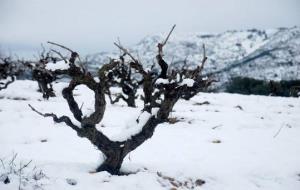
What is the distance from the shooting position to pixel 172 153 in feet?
34.9

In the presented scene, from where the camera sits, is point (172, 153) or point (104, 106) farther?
point (172, 153)

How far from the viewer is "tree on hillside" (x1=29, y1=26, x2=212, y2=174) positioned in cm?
724

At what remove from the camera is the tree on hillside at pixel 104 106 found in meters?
7.24

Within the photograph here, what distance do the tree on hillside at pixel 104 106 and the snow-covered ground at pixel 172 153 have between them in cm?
34

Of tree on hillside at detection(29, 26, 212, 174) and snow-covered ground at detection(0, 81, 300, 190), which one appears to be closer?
tree on hillside at detection(29, 26, 212, 174)

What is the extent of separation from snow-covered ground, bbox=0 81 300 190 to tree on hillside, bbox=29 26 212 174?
34 cm

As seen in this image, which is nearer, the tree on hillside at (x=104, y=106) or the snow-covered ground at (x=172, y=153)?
the tree on hillside at (x=104, y=106)

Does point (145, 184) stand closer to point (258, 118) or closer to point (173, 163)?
point (173, 163)

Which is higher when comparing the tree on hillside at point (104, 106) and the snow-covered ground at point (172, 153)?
the tree on hillside at point (104, 106)

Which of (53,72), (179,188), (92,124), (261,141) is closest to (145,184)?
(179,188)

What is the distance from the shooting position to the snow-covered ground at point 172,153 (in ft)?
24.2

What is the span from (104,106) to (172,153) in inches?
150

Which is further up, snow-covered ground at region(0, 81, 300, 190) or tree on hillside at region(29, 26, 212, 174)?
tree on hillside at region(29, 26, 212, 174)

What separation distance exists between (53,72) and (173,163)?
12.3ft
